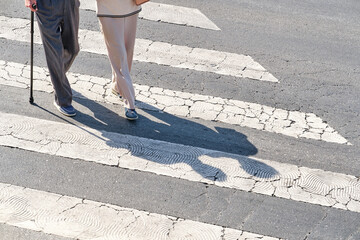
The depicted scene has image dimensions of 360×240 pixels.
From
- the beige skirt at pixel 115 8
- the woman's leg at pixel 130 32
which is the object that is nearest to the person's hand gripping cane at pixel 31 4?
the beige skirt at pixel 115 8

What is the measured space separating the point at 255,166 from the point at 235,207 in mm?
728

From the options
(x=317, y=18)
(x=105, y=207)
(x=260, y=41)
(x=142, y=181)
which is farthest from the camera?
Answer: (x=317, y=18)

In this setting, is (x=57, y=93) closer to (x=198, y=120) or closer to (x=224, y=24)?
(x=198, y=120)

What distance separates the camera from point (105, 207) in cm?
534

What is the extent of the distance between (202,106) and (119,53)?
3.84 ft

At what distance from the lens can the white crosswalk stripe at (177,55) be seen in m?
7.94

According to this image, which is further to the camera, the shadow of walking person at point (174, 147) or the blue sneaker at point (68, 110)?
the blue sneaker at point (68, 110)

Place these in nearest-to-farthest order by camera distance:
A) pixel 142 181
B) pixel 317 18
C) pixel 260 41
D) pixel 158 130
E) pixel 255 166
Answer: pixel 142 181
pixel 255 166
pixel 158 130
pixel 260 41
pixel 317 18

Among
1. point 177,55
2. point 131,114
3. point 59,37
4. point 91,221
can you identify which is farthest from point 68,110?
point 177,55

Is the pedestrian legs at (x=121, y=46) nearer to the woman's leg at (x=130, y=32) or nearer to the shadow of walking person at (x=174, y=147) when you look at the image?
the woman's leg at (x=130, y=32)

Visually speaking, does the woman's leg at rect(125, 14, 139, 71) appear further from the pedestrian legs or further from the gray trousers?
the gray trousers

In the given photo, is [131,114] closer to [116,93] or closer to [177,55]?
[116,93]

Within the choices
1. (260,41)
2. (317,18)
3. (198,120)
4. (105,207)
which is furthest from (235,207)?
(317,18)

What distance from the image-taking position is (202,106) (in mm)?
7117
